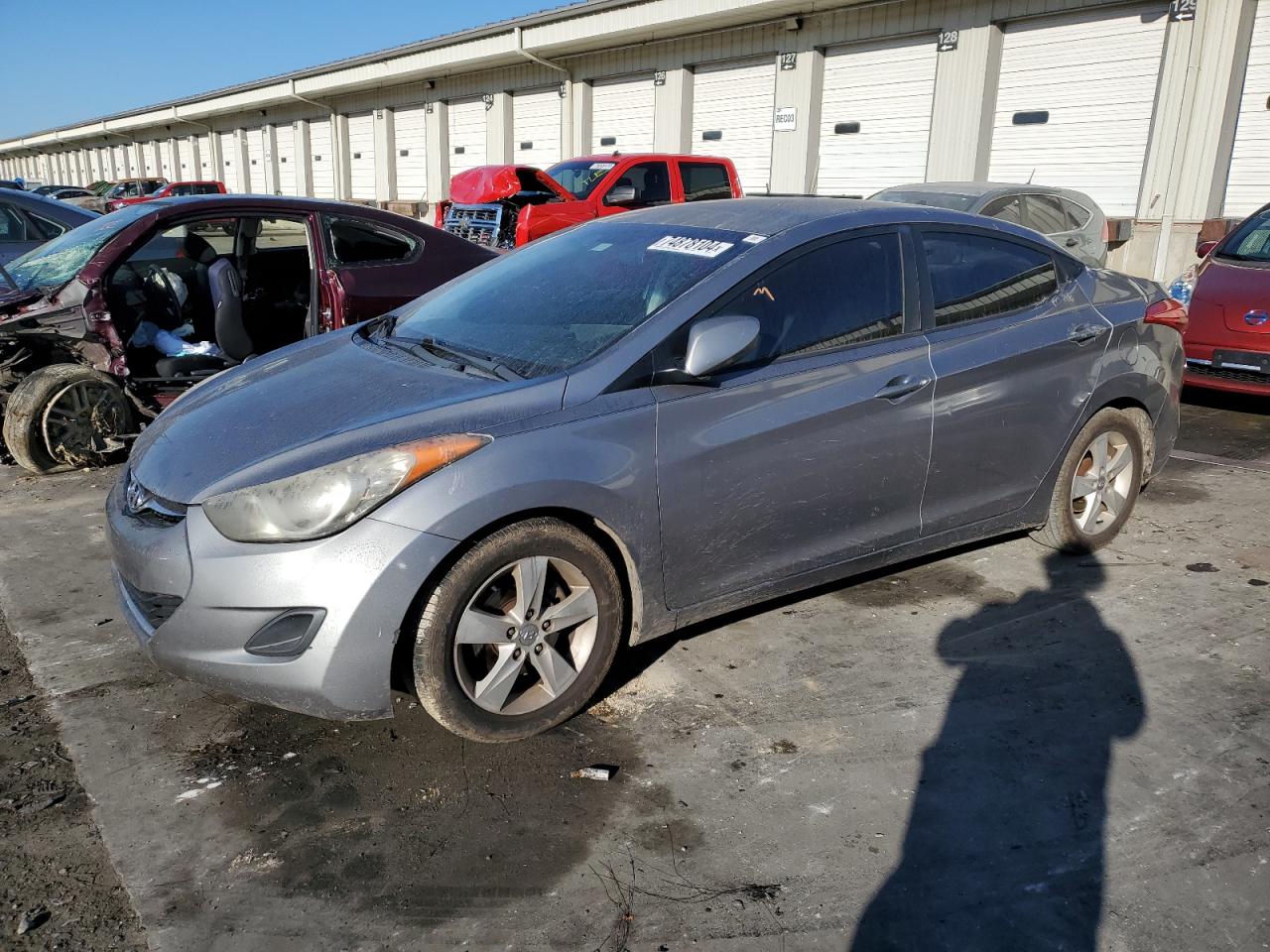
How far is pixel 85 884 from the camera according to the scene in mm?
2438

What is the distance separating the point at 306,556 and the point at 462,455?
51 cm

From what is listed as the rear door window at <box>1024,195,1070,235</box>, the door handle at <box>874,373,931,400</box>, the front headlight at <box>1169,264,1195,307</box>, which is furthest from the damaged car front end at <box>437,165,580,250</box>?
the door handle at <box>874,373,931,400</box>

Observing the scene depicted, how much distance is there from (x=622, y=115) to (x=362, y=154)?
43.1ft

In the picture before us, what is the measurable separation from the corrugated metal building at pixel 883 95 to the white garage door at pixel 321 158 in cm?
453

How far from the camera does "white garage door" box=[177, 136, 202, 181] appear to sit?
4528 centimetres

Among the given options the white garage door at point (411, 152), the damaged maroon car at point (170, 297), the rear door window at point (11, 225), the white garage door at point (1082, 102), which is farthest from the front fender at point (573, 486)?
the white garage door at point (411, 152)

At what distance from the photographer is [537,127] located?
23.8m

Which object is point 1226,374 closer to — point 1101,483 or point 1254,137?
point 1101,483

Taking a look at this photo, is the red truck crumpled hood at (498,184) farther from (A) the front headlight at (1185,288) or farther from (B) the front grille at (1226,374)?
(B) the front grille at (1226,374)

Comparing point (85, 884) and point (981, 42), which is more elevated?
point (981, 42)

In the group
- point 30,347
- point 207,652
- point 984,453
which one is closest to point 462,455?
point 207,652

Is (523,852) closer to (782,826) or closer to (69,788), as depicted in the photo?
(782,826)

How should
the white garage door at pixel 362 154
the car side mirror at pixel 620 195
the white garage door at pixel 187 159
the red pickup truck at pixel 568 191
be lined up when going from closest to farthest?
1. the red pickup truck at pixel 568 191
2. the car side mirror at pixel 620 195
3. the white garage door at pixel 362 154
4. the white garage door at pixel 187 159

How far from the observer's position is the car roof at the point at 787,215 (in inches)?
145
